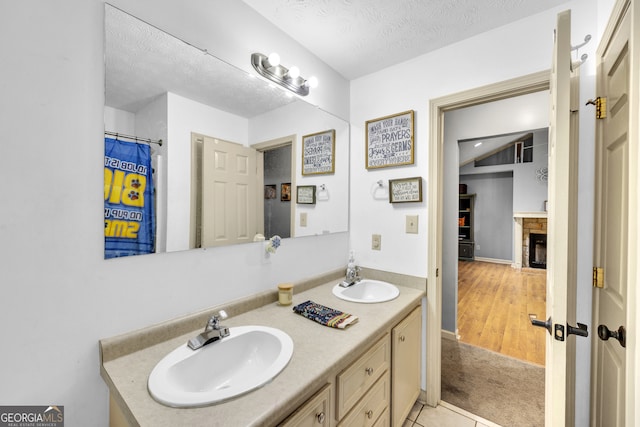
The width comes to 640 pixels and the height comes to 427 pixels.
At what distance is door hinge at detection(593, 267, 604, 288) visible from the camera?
44.9 inches

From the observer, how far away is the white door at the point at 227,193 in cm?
121

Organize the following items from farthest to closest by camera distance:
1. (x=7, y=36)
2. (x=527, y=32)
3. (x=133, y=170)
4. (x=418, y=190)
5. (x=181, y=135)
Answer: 1. (x=418, y=190)
2. (x=527, y=32)
3. (x=181, y=135)
4. (x=133, y=170)
5. (x=7, y=36)

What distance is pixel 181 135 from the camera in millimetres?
1117

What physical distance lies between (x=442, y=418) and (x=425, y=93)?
7.07ft

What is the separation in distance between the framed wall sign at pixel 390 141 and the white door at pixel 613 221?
0.92 m

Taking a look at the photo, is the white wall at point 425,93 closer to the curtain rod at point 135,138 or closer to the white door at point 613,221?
the white door at point 613,221

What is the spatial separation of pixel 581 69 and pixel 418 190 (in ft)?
3.16

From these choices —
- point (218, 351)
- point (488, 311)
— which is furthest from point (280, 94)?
point (488, 311)

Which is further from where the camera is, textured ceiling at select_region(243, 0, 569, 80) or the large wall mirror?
textured ceiling at select_region(243, 0, 569, 80)

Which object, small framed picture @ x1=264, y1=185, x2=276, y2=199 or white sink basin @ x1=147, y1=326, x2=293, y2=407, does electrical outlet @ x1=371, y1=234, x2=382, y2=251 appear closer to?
small framed picture @ x1=264, y1=185, x2=276, y2=199

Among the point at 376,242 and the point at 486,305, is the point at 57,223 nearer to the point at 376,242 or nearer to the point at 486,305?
the point at 376,242

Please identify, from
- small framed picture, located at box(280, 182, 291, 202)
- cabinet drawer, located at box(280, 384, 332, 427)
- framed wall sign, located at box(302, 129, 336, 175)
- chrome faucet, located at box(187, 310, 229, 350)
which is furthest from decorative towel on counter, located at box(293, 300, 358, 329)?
framed wall sign, located at box(302, 129, 336, 175)

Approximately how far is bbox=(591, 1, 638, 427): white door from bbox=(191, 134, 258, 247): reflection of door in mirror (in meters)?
1.43

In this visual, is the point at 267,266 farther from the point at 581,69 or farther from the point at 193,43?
the point at 581,69
